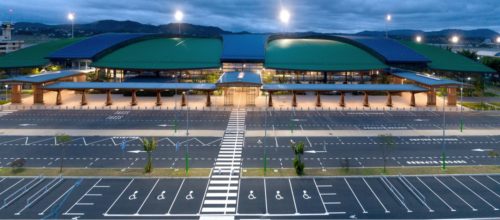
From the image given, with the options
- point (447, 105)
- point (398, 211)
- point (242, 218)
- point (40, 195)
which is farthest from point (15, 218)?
point (447, 105)

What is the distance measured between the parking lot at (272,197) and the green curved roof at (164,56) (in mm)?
51598

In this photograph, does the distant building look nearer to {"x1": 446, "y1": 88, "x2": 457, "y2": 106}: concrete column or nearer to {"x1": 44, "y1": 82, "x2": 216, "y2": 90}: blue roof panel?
{"x1": 44, "y1": 82, "x2": 216, "y2": 90}: blue roof panel

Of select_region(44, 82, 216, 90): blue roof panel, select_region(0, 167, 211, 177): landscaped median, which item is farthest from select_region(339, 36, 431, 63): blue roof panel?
select_region(0, 167, 211, 177): landscaped median

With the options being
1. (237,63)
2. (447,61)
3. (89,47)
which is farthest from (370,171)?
(89,47)

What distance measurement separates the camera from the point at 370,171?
34.7m

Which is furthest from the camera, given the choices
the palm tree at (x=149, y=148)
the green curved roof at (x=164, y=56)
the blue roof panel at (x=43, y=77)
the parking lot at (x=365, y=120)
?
the green curved roof at (x=164, y=56)

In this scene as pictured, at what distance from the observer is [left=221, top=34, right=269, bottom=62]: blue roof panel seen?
8469 centimetres

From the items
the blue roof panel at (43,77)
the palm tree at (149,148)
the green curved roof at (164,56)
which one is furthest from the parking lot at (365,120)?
the blue roof panel at (43,77)

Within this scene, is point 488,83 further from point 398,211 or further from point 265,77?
point 398,211

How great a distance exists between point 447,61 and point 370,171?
65923 mm

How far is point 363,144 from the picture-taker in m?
43.7

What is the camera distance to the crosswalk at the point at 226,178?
27922 mm

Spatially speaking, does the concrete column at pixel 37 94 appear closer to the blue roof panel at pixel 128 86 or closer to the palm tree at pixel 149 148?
the blue roof panel at pixel 128 86

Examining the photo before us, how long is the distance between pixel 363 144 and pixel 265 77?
152 feet
